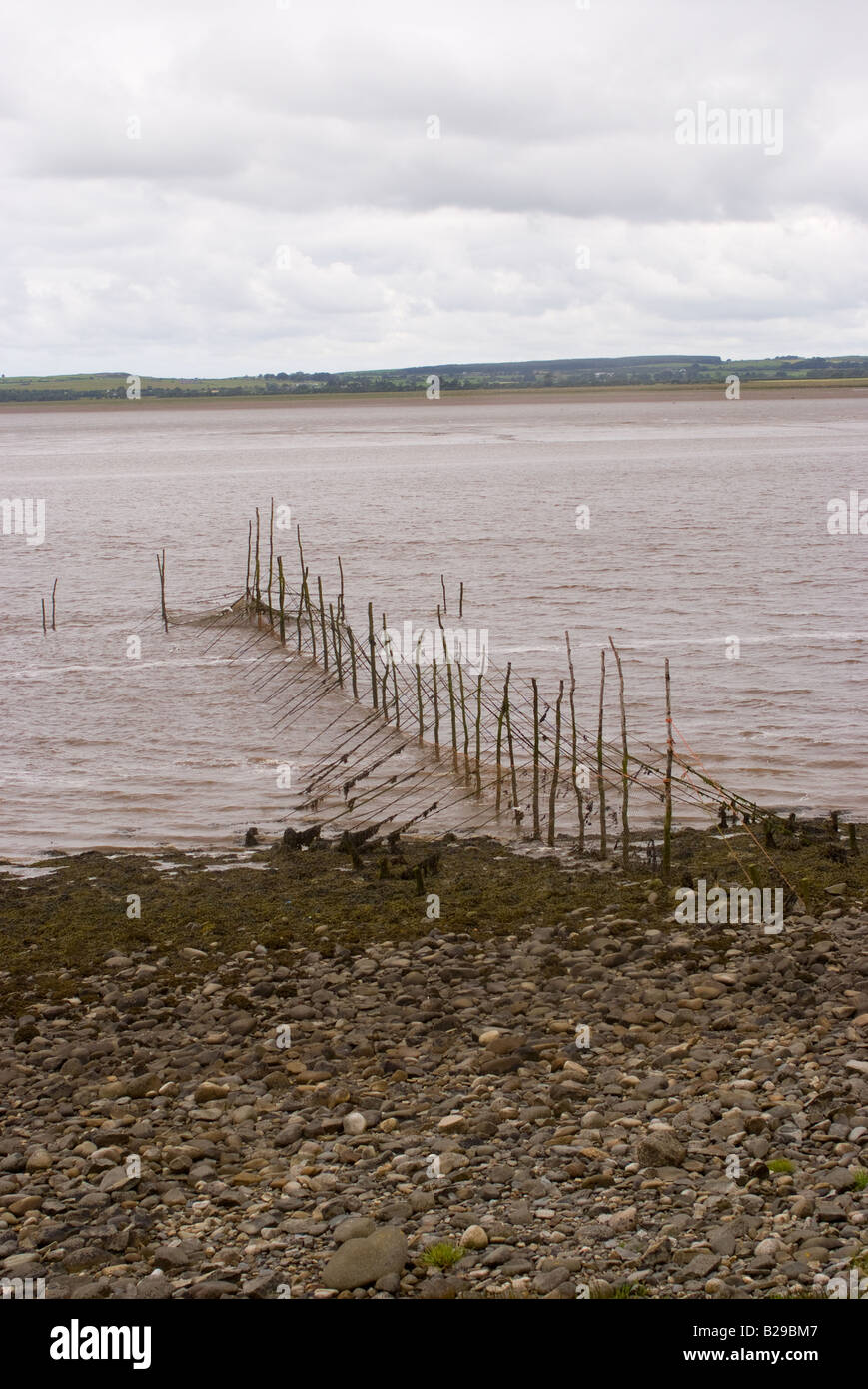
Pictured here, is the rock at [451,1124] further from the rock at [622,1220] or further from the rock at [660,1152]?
the rock at [622,1220]

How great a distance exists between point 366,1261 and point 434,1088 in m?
2.32

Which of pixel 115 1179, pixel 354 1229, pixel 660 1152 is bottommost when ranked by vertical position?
pixel 115 1179

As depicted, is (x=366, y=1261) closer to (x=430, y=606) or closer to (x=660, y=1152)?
(x=660, y=1152)

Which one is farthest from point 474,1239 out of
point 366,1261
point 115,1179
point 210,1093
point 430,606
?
point 430,606

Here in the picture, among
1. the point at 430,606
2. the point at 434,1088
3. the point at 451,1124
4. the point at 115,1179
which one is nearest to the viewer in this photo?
the point at 115,1179

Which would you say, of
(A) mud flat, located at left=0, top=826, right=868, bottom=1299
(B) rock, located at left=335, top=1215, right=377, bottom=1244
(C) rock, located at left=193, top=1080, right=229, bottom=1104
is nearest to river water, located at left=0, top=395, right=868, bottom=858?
(A) mud flat, located at left=0, top=826, right=868, bottom=1299

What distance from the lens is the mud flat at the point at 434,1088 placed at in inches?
273

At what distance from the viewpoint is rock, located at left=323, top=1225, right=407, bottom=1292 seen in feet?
22.0

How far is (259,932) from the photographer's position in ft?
40.9

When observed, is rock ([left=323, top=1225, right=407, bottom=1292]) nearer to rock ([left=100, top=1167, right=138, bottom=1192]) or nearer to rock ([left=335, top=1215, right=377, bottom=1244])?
rock ([left=335, top=1215, right=377, bottom=1244])

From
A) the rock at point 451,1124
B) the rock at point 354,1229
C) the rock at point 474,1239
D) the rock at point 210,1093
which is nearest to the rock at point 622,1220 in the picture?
the rock at point 474,1239

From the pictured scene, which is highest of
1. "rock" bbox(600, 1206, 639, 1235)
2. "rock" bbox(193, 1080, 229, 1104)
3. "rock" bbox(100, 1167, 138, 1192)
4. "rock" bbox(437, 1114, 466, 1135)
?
"rock" bbox(600, 1206, 639, 1235)

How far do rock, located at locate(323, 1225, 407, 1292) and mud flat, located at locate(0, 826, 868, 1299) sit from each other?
2cm

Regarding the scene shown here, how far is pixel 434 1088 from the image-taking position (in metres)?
9.09
